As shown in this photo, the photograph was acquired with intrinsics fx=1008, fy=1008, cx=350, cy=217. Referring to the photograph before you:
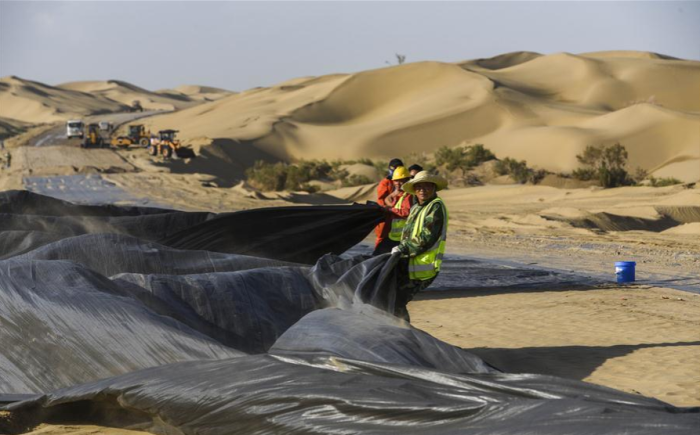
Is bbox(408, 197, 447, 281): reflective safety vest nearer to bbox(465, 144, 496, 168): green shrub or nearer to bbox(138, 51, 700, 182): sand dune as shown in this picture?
bbox(138, 51, 700, 182): sand dune

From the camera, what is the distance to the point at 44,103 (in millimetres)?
113812

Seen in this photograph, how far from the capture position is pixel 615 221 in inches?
853

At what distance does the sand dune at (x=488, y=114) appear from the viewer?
47312 millimetres

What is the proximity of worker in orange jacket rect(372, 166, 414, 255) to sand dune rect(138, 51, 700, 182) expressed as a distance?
89.2 ft

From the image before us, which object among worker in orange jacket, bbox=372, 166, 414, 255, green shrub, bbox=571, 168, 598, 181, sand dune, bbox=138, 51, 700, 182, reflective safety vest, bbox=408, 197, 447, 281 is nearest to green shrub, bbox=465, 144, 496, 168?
sand dune, bbox=138, 51, 700, 182

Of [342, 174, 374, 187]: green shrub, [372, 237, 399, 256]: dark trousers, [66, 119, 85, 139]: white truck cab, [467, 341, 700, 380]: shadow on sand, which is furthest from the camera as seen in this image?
[66, 119, 85, 139]: white truck cab

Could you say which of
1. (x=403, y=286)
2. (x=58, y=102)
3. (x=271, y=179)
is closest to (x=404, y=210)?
(x=403, y=286)

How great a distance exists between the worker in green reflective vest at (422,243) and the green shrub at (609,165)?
2609cm

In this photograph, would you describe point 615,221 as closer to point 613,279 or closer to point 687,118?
point 613,279

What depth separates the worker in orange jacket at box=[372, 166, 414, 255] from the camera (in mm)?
9695

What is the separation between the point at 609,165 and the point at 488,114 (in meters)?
23.0

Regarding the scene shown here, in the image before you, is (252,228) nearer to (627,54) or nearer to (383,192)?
(383,192)

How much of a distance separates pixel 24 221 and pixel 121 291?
3.78 m

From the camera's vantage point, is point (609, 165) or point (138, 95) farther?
point (138, 95)
